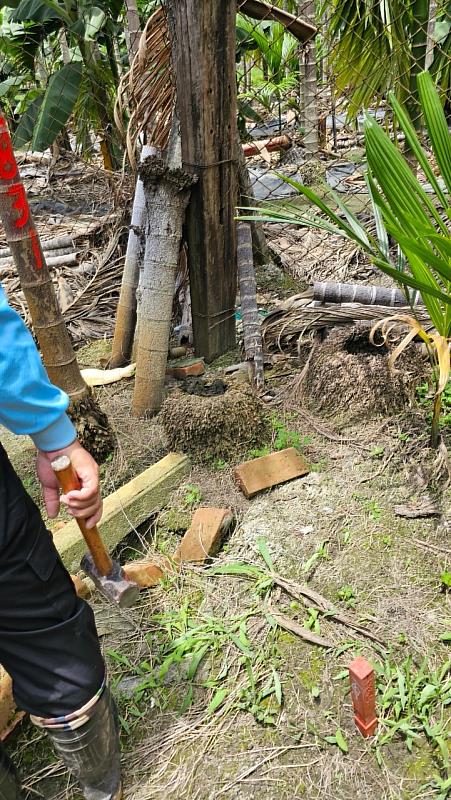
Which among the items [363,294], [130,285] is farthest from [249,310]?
[130,285]

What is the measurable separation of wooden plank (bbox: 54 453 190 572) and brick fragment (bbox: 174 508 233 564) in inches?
8.8

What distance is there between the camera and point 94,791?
56.1 inches

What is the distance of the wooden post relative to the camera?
251 centimetres

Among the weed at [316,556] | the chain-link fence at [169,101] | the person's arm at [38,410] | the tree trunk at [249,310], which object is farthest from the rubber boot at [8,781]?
the chain-link fence at [169,101]

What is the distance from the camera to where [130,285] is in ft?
10.4

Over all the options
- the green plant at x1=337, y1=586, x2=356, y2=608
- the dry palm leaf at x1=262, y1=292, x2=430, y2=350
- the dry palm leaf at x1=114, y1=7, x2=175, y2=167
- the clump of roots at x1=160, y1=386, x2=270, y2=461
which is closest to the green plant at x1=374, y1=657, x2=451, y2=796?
the green plant at x1=337, y1=586, x2=356, y2=608

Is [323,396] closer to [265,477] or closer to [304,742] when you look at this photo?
[265,477]

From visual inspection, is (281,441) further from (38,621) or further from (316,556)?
(38,621)

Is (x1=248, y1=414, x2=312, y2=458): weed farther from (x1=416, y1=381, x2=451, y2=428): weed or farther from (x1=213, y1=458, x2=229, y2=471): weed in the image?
(x1=416, y1=381, x2=451, y2=428): weed

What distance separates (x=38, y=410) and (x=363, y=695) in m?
1.02

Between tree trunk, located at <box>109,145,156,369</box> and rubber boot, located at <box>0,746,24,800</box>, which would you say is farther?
tree trunk, located at <box>109,145,156,369</box>

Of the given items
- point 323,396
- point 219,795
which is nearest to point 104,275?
point 323,396

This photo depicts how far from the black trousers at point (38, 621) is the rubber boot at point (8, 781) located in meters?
0.23

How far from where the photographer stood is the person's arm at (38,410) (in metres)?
1.10
